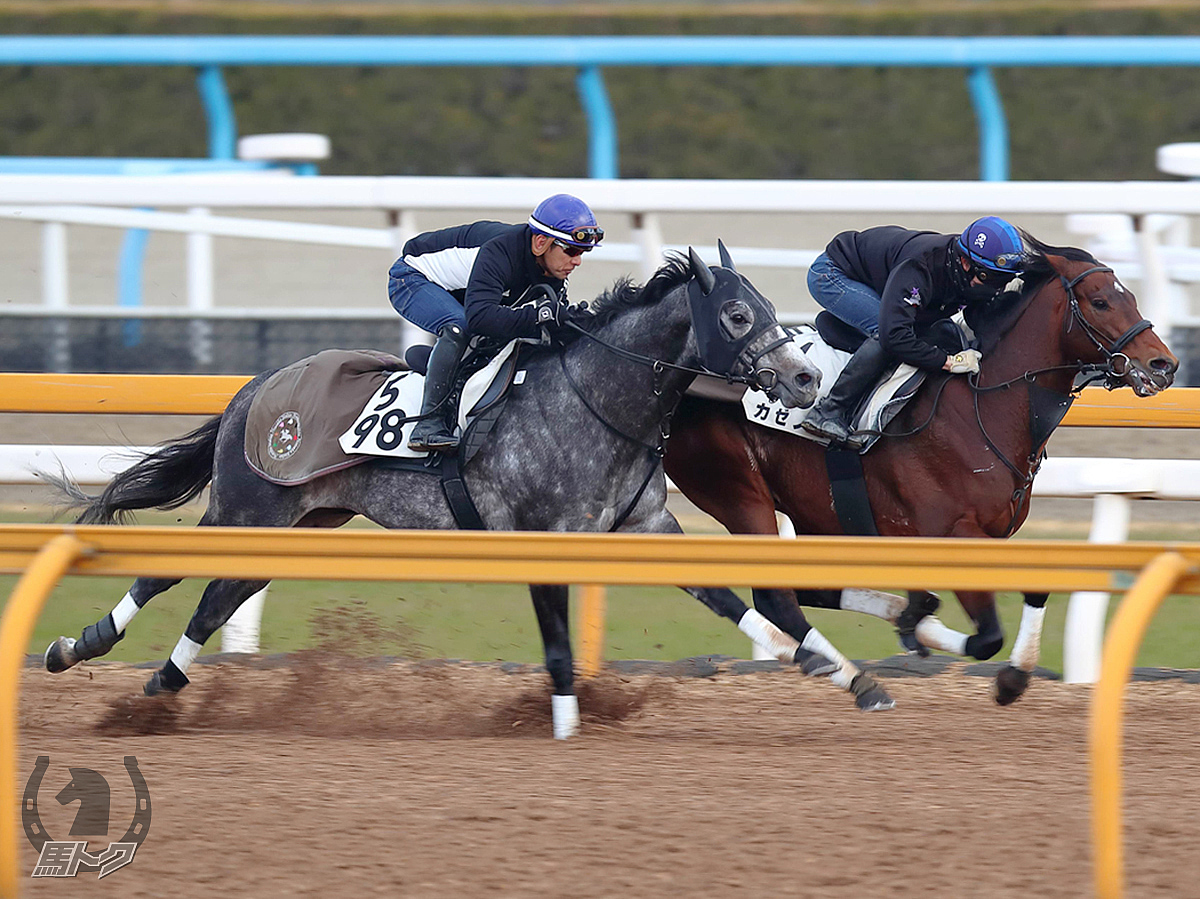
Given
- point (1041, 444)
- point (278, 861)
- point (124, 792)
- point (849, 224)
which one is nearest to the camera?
point (278, 861)

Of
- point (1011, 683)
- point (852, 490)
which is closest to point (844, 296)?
point (852, 490)

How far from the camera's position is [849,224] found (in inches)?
491

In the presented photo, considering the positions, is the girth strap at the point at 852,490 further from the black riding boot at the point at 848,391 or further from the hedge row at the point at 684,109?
the hedge row at the point at 684,109

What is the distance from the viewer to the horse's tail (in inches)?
219

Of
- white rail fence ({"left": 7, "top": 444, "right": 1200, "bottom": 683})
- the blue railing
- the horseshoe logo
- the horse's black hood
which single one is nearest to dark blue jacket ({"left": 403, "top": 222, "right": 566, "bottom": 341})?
the horse's black hood

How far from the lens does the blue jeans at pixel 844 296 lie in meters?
5.41

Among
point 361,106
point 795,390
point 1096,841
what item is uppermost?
point 361,106

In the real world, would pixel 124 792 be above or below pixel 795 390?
below

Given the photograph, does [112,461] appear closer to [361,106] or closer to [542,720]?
[542,720]

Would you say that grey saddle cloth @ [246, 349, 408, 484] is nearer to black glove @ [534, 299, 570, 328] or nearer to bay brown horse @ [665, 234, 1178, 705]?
black glove @ [534, 299, 570, 328]

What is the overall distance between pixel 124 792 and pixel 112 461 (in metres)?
2.25

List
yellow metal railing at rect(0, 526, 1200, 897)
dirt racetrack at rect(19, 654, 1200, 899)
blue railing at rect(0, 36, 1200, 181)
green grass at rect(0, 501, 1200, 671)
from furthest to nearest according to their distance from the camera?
blue railing at rect(0, 36, 1200, 181) → green grass at rect(0, 501, 1200, 671) → dirt racetrack at rect(19, 654, 1200, 899) → yellow metal railing at rect(0, 526, 1200, 897)

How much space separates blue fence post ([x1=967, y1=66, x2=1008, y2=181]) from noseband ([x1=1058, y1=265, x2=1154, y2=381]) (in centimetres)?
269

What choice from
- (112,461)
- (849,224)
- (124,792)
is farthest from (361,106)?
(124,792)
